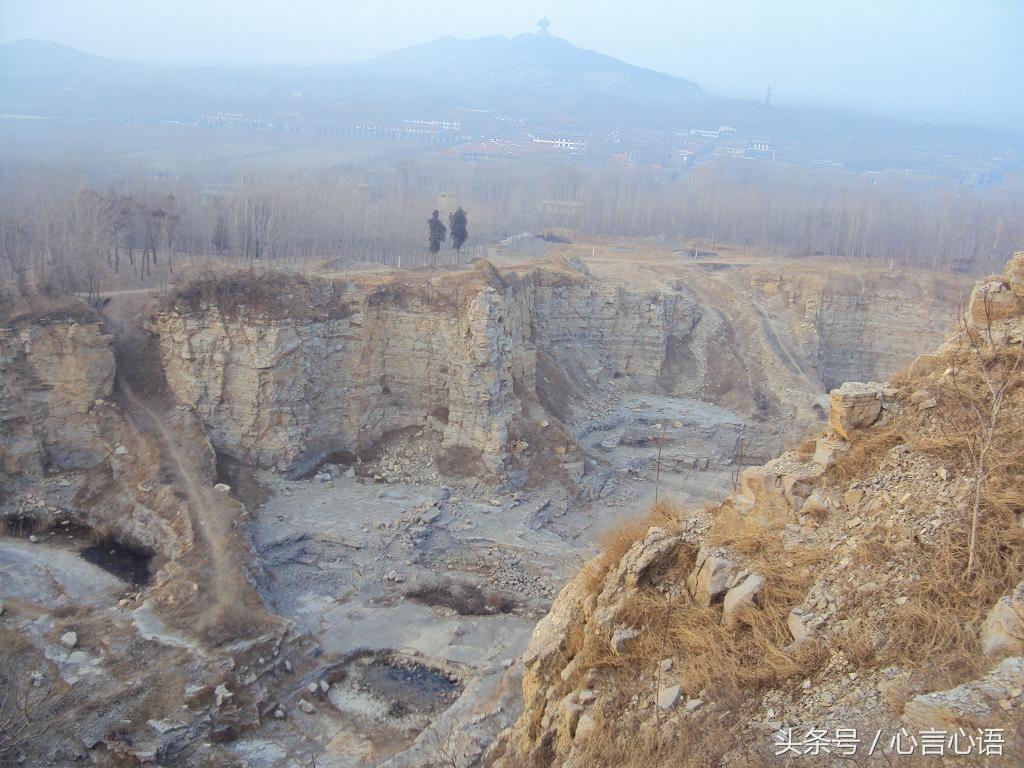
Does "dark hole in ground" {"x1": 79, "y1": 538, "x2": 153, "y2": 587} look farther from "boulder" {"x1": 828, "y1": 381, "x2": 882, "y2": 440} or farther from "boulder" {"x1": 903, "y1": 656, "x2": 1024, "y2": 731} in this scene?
"boulder" {"x1": 903, "y1": 656, "x2": 1024, "y2": 731}

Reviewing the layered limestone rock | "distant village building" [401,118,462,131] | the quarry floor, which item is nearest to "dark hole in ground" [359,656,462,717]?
the quarry floor

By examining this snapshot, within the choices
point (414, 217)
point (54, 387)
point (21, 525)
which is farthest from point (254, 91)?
point (21, 525)

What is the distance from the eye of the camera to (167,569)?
71.6 feet

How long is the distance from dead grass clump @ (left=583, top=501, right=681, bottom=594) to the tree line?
1029 inches

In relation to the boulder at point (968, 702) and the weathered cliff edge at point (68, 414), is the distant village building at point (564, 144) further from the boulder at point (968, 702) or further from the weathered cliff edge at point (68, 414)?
the boulder at point (968, 702)

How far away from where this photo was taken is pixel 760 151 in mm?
134750

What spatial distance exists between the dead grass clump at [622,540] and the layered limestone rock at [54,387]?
22.1 metres

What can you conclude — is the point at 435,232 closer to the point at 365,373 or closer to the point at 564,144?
the point at 365,373

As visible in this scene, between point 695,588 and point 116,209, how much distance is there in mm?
37028

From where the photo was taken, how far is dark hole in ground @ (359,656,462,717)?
62.2 feet

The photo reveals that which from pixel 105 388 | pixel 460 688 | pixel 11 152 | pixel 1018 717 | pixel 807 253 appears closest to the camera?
pixel 1018 717

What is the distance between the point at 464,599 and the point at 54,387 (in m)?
15.8

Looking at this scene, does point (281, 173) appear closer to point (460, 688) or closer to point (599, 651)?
point (460, 688)

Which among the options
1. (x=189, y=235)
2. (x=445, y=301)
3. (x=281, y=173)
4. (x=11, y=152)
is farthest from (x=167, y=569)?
(x=11, y=152)
